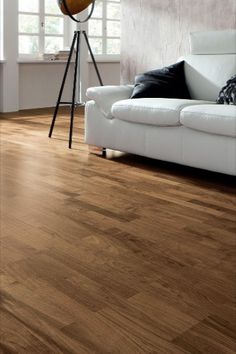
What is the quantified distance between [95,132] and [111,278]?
224 centimetres

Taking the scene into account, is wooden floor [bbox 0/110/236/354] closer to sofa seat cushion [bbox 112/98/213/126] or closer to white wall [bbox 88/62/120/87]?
sofa seat cushion [bbox 112/98/213/126]

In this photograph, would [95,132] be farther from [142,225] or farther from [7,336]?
[7,336]

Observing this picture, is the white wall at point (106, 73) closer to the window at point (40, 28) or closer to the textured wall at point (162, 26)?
the window at point (40, 28)

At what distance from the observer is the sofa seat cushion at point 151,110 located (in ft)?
11.1

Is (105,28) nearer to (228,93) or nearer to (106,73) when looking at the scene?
(106,73)

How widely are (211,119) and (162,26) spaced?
1.99 m

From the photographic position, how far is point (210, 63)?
13.1ft

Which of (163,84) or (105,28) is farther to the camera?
(105,28)

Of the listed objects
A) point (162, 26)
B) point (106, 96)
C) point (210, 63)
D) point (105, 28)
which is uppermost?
point (105, 28)

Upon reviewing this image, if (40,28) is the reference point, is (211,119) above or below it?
below

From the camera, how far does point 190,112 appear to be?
129 inches

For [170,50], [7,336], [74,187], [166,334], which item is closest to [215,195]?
[74,187]

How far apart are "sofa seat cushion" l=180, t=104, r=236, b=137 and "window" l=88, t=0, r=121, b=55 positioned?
4.72 metres

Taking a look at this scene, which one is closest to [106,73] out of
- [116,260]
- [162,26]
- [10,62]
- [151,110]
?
[10,62]
